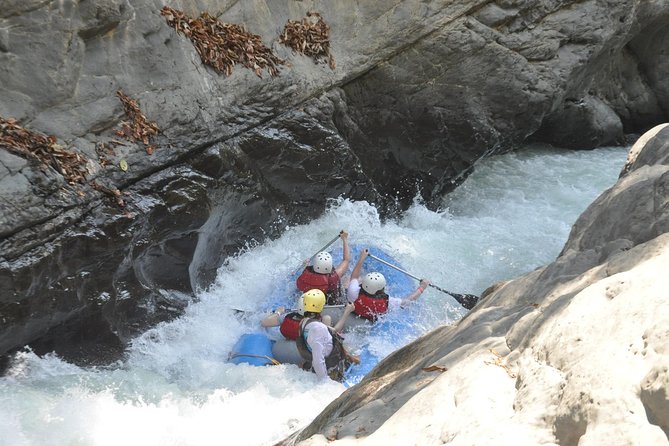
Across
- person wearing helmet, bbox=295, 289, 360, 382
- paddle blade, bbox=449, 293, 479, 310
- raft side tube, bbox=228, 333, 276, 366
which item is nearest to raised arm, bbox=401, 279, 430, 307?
paddle blade, bbox=449, 293, 479, 310

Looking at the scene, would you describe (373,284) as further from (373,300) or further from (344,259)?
(344,259)

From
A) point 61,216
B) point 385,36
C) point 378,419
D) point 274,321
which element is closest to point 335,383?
point 274,321

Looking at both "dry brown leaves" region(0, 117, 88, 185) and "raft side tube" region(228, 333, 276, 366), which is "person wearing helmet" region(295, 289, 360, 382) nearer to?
"raft side tube" region(228, 333, 276, 366)

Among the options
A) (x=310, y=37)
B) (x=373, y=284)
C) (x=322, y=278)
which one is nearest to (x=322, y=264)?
(x=322, y=278)

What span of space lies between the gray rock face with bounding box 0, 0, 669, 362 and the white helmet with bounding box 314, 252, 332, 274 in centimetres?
125

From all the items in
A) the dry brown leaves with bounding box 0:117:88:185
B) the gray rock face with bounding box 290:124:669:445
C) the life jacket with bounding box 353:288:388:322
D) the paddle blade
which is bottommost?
the paddle blade

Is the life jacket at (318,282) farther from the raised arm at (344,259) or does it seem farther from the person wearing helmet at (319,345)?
the person wearing helmet at (319,345)

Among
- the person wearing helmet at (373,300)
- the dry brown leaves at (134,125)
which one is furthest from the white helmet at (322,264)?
the dry brown leaves at (134,125)

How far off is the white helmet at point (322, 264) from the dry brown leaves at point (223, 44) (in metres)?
2.38

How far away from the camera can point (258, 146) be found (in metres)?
7.87

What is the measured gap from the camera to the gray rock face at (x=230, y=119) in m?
5.96

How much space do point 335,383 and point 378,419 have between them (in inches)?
140

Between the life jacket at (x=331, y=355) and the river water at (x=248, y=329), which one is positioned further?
the life jacket at (x=331, y=355)

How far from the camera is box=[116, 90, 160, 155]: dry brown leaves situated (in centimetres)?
657
